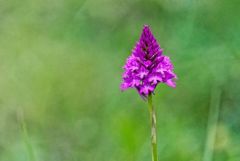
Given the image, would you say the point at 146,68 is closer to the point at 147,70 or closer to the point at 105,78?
the point at 147,70

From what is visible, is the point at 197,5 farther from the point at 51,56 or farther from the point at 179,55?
the point at 51,56

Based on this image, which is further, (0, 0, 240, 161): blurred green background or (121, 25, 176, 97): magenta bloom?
(0, 0, 240, 161): blurred green background

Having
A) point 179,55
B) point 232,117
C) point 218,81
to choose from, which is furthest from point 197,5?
point 232,117

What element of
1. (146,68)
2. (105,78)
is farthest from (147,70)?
(105,78)

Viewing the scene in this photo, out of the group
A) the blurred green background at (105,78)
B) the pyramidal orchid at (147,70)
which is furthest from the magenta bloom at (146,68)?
the blurred green background at (105,78)

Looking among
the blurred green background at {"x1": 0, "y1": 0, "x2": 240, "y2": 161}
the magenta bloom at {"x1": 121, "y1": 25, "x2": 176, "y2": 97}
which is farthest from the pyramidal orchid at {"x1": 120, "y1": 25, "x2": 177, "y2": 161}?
the blurred green background at {"x1": 0, "y1": 0, "x2": 240, "y2": 161}

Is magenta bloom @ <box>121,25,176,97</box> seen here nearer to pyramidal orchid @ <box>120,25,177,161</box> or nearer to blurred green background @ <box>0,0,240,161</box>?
pyramidal orchid @ <box>120,25,177,161</box>

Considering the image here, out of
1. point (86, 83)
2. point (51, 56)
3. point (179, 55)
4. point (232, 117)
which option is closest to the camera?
point (232, 117)
